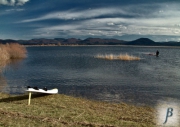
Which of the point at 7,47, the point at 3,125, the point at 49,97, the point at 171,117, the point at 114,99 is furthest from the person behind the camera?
the point at 7,47

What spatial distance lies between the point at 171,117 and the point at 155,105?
446 centimetres

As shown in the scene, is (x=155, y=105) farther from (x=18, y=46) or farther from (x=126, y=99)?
(x=18, y=46)

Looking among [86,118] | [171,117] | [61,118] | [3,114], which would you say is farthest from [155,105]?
[3,114]

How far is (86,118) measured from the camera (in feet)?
38.1

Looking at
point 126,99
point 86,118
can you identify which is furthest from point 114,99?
point 86,118

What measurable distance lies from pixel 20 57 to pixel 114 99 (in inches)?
2365

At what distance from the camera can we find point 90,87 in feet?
86.6

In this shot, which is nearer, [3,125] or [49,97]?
[3,125]

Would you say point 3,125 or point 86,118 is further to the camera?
point 86,118

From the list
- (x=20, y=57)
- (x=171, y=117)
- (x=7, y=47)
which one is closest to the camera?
(x=171, y=117)

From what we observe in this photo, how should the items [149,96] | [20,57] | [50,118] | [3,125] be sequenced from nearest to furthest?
[3,125], [50,118], [149,96], [20,57]

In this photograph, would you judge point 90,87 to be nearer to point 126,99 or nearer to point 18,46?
point 126,99

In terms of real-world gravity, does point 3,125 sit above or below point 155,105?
above

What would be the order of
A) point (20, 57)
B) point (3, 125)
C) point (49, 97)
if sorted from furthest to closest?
point (20, 57) < point (49, 97) < point (3, 125)
